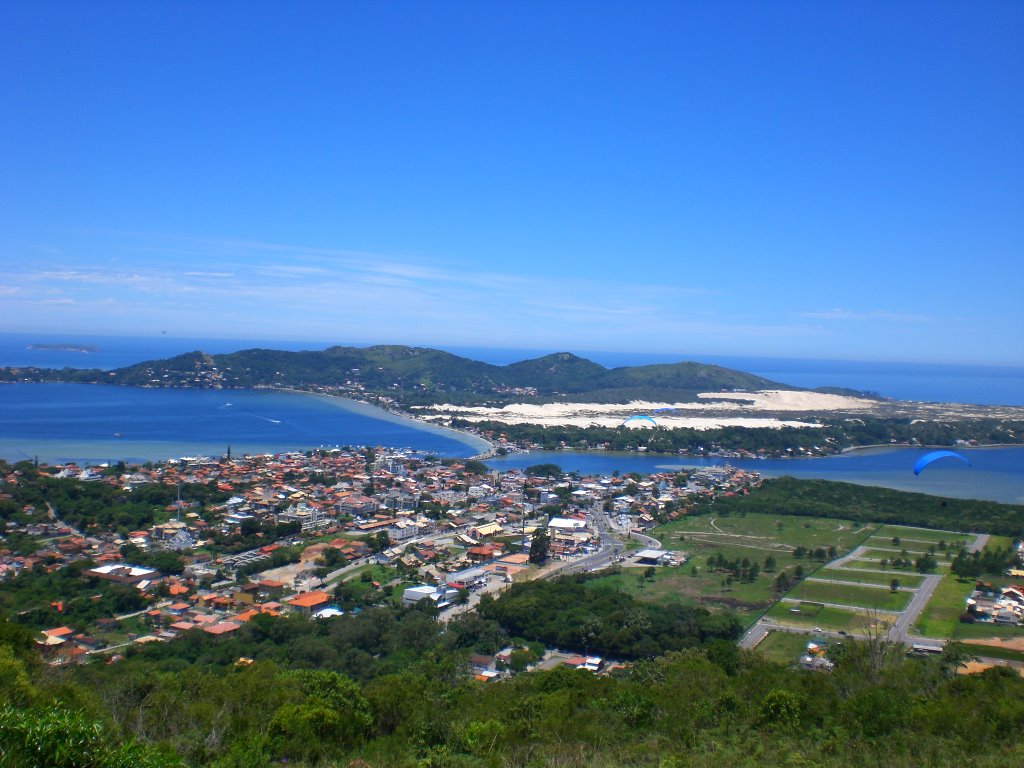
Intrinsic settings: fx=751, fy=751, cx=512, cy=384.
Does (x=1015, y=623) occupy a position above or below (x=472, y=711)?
below

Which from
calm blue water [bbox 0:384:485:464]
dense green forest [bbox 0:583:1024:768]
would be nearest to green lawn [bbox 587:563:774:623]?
dense green forest [bbox 0:583:1024:768]

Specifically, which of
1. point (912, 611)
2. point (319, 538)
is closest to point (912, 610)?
point (912, 611)

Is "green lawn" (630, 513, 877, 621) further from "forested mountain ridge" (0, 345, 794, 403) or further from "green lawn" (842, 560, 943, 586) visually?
"forested mountain ridge" (0, 345, 794, 403)

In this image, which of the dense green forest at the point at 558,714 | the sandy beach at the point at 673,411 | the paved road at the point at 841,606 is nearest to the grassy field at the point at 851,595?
the paved road at the point at 841,606

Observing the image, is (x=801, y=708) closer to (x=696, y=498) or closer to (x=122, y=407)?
(x=696, y=498)

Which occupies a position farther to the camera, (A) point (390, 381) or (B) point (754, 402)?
(A) point (390, 381)

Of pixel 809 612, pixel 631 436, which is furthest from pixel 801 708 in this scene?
pixel 631 436

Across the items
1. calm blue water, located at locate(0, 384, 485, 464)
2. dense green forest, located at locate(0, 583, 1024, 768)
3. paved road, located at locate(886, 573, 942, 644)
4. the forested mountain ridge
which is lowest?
paved road, located at locate(886, 573, 942, 644)
